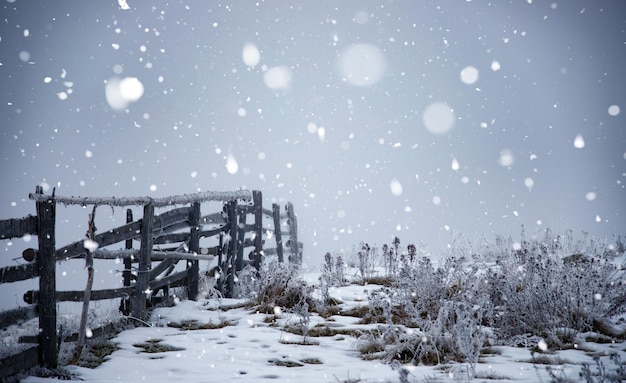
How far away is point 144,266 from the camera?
691 centimetres

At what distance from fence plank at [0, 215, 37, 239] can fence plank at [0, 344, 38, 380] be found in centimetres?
106

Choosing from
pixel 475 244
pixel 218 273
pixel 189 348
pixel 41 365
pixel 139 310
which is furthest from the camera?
pixel 475 244

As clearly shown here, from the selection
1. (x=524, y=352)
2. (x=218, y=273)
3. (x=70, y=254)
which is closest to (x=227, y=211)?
(x=218, y=273)

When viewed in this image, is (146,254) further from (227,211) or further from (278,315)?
(227,211)

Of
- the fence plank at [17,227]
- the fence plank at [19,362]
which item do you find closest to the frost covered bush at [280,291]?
the fence plank at [19,362]

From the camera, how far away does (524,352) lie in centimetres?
425

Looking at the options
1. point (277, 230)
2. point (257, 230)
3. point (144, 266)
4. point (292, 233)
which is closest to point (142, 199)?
point (144, 266)

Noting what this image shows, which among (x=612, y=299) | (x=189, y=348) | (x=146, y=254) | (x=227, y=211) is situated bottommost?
(x=189, y=348)

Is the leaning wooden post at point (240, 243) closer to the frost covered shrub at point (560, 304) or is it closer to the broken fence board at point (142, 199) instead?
the broken fence board at point (142, 199)

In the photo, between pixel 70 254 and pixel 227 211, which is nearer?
pixel 70 254

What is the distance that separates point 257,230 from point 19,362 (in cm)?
755

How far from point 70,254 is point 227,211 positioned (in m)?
4.89

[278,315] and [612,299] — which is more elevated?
[612,299]

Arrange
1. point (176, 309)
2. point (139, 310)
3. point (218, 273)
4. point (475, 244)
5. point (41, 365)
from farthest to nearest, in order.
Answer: point (475, 244) → point (218, 273) → point (176, 309) → point (139, 310) → point (41, 365)
